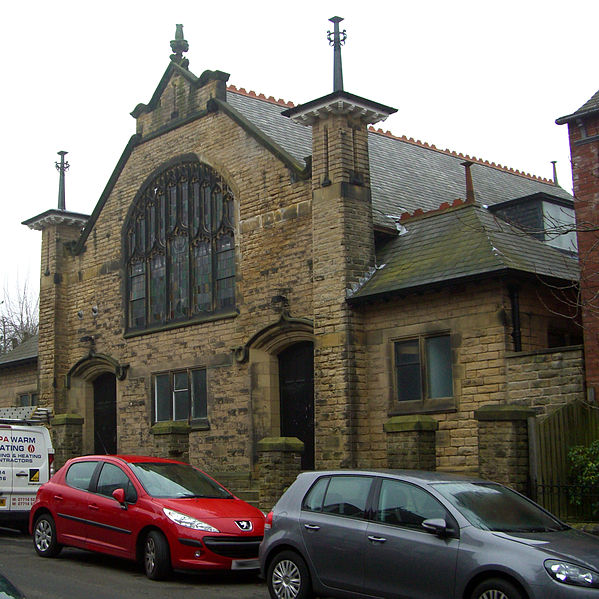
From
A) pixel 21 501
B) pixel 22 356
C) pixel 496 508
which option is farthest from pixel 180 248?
pixel 496 508

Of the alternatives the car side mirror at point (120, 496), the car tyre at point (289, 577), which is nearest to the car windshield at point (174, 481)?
the car side mirror at point (120, 496)

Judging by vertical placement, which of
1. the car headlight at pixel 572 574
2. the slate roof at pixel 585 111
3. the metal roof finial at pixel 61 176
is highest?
the metal roof finial at pixel 61 176

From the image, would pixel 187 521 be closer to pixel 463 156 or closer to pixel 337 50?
pixel 337 50

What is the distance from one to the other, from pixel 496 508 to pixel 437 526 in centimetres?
87

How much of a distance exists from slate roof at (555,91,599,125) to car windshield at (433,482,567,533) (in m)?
8.08

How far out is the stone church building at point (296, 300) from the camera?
622 inches

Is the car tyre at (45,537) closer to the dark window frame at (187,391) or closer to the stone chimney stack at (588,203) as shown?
the dark window frame at (187,391)

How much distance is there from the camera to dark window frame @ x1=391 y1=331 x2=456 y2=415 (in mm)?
16469

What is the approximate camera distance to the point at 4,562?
489 inches

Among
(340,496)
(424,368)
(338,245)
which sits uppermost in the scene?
(338,245)

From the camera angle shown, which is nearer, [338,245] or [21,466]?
[21,466]

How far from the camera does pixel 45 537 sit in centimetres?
1292

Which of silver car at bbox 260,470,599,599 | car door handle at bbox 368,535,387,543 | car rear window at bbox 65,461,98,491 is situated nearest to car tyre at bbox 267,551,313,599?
silver car at bbox 260,470,599,599

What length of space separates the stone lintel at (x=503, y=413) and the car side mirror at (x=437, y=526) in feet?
15.4
